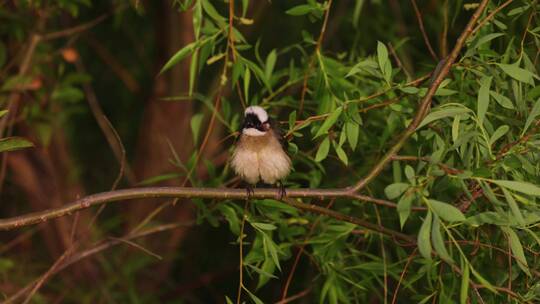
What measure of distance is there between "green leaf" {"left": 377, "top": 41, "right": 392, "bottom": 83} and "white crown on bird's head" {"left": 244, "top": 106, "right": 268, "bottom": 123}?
85cm

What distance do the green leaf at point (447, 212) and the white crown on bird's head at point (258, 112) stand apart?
1417 millimetres

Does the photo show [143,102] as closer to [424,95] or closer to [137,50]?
[137,50]

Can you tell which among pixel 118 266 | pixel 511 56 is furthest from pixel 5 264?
pixel 511 56

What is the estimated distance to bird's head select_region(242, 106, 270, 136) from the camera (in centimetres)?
349

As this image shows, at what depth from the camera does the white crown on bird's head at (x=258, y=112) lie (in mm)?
3461

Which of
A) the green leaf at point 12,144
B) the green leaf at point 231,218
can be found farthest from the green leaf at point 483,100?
the green leaf at point 12,144

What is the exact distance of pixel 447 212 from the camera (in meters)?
2.15

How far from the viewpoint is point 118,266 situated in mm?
5207

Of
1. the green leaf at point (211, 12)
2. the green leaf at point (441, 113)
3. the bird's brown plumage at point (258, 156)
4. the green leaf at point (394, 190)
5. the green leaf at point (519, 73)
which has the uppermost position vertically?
the green leaf at point (211, 12)

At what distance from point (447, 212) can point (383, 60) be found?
724 millimetres

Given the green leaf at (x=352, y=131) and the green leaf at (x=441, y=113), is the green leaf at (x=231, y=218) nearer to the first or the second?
the green leaf at (x=352, y=131)

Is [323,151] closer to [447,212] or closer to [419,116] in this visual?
[419,116]

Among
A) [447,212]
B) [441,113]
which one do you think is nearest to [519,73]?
[441,113]

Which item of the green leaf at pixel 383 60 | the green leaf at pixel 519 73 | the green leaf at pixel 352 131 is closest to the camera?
the green leaf at pixel 519 73
